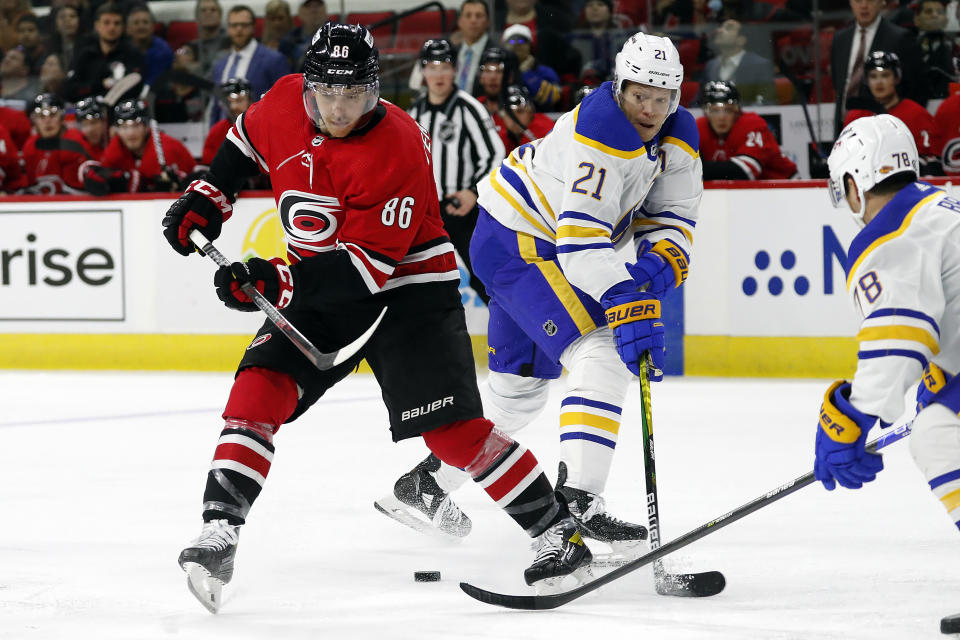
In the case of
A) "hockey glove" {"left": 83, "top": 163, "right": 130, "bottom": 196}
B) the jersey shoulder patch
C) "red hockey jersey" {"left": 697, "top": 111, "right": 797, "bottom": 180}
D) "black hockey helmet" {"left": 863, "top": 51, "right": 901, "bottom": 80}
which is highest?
the jersey shoulder patch

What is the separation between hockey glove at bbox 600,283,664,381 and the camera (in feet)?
8.79

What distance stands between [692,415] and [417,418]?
2578 millimetres

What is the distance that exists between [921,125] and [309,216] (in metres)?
4.17

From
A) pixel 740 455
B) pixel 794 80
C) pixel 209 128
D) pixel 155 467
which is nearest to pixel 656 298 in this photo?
pixel 740 455

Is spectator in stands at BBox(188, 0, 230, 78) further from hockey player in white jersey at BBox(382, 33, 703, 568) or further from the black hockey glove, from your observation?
the black hockey glove

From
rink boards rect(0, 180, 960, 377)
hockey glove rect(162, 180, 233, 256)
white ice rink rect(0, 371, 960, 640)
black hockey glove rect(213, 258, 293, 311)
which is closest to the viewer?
white ice rink rect(0, 371, 960, 640)

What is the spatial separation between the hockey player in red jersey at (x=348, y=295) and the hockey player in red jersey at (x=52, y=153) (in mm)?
4808

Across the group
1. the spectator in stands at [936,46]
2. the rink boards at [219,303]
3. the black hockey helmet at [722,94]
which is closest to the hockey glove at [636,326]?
the rink boards at [219,303]

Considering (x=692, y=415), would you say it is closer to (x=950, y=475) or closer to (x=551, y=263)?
(x=551, y=263)

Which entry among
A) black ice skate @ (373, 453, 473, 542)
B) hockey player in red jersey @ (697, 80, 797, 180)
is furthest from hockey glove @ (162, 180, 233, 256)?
hockey player in red jersey @ (697, 80, 797, 180)

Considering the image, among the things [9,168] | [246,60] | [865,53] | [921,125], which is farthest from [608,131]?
[9,168]

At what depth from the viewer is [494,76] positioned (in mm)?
6527

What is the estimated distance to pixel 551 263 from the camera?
3008mm

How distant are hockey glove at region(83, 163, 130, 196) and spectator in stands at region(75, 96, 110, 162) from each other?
38 centimetres
